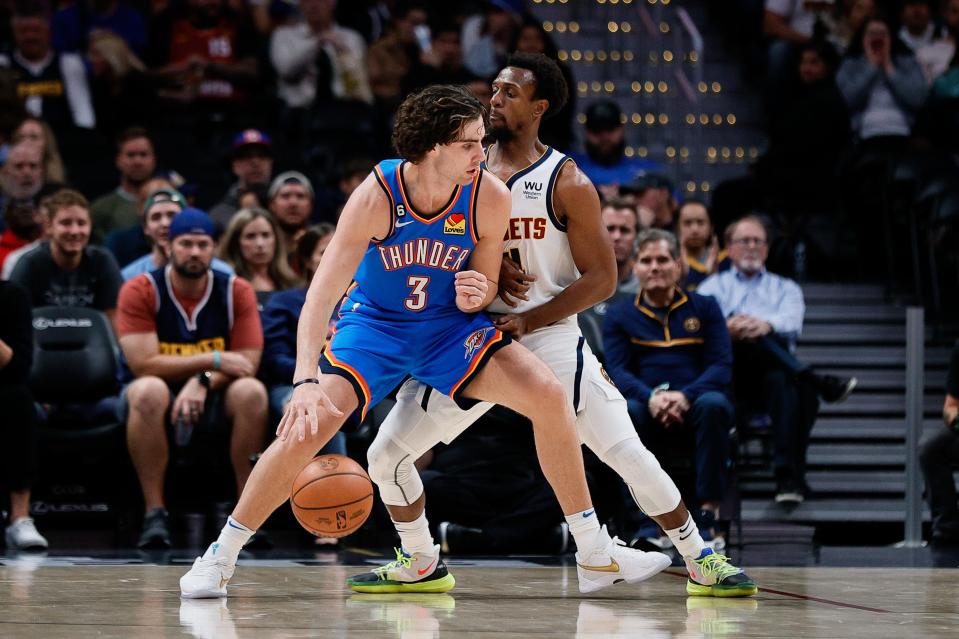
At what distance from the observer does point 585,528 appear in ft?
16.5

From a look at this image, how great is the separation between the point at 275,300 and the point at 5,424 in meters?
1.51

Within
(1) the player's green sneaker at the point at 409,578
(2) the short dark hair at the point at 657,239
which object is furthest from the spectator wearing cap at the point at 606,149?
(1) the player's green sneaker at the point at 409,578

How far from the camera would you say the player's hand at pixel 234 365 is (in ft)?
24.1

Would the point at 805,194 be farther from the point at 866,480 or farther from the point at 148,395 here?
the point at 148,395

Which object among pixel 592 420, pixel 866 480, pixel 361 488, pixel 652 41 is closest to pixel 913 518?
pixel 866 480

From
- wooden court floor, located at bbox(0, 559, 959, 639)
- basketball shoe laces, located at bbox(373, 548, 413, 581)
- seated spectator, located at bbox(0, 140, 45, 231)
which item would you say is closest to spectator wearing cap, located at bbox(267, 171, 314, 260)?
seated spectator, located at bbox(0, 140, 45, 231)

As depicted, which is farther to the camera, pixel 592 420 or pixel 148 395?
pixel 148 395

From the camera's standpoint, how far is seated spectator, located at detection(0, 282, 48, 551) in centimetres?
706

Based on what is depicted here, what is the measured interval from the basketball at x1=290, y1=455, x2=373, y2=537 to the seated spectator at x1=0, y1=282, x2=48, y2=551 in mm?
2486

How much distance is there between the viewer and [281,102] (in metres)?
11.2

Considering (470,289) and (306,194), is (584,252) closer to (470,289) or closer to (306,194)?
(470,289)

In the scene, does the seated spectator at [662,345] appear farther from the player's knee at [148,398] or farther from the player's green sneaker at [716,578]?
the player's knee at [148,398]

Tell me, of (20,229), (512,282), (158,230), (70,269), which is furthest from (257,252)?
(512,282)

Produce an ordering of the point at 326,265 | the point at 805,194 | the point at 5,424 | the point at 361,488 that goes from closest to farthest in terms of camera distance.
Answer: the point at 326,265
the point at 361,488
the point at 5,424
the point at 805,194
